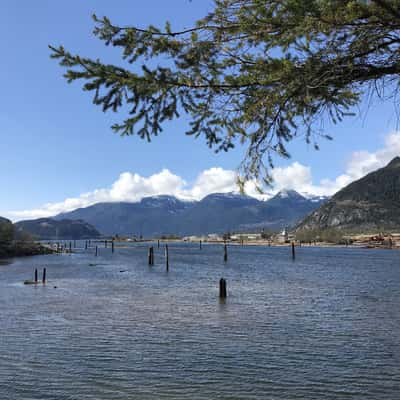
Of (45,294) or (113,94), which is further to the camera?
(45,294)

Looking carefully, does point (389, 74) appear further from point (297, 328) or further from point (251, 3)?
point (297, 328)

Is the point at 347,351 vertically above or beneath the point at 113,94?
beneath

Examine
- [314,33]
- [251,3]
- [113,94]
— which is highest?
[251,3]

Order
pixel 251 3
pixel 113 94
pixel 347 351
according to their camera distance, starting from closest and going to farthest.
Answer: pixel 251 3 → pixel 113 94 → pixel 347 351

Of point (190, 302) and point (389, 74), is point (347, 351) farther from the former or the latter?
point (190, 302)

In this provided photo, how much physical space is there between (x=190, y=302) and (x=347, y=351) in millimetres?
17802

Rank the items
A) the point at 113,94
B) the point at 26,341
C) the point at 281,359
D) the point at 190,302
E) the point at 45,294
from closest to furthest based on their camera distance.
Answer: the point at 113,94 < the point at 281,359 < the point at 26,341 < the point at 190,302 < the point at 45,294

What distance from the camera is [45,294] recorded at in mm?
40812

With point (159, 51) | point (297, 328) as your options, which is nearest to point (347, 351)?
point (297, 328)

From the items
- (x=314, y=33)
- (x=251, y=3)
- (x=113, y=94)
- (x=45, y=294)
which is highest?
(x=251, y=3)

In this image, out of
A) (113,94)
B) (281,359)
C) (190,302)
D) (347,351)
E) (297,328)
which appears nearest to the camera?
(113,94)

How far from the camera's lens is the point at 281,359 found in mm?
17891

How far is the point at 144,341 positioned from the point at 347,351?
32.1ft

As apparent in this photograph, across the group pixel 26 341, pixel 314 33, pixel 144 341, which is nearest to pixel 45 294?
pixel 26 341
